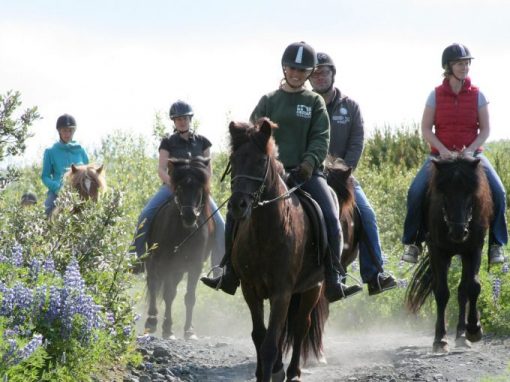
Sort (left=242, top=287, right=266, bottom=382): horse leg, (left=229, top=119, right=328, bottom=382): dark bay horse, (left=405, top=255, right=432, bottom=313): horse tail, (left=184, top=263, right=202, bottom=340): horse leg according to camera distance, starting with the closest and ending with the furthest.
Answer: (left=229, top=119, right=328, bottom=382): dark bay horse
(left=242, top=287, right=266, bottom=382): horse leg
(left=405, top=255, right=432, bottom=313): horse tail
(left=184, top=263, right=202, bottom=340): horse leg

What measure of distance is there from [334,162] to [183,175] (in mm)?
3130

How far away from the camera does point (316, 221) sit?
888 centimetres

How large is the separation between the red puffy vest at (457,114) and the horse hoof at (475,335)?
2.21 metres

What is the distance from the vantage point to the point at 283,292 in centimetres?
834

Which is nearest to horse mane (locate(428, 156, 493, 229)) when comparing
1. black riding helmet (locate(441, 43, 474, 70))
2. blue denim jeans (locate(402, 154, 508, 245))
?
blue denim jeans (locate(402, 154, 508, 245))

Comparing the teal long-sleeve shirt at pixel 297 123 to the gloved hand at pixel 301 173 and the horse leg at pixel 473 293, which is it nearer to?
the gloved hand at pixel 301 173

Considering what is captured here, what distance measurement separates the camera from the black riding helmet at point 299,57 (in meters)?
8.88

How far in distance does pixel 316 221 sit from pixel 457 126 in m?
3.88

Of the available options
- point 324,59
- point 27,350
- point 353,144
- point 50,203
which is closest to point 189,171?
point 50,203

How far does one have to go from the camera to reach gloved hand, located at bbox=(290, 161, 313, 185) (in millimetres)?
8789

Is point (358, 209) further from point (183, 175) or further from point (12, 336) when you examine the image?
point (12, 336)

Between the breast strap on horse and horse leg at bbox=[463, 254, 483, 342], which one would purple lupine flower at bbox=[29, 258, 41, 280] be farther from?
horse leg at bbox=[463, 254, 483, 342]

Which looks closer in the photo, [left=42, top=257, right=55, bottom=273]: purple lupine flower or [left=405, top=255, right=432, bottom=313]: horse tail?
[left=42, top=257, right=55, bottom=273]: purple lupine flower

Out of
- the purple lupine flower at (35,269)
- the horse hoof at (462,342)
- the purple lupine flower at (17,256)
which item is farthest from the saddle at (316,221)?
the horse hoof at (462,342)
